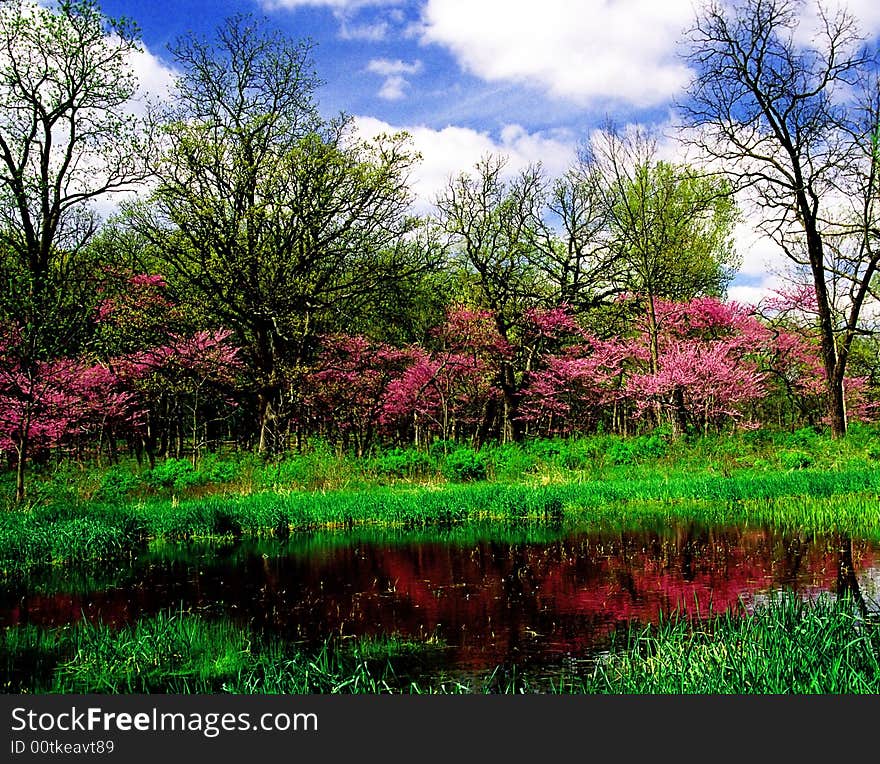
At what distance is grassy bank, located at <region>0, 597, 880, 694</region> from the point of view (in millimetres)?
5520

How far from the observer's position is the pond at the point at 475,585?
8461 millimetres

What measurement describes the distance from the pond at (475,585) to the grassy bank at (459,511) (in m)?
1.06

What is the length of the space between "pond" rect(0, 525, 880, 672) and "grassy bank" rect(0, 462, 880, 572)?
3.47ft

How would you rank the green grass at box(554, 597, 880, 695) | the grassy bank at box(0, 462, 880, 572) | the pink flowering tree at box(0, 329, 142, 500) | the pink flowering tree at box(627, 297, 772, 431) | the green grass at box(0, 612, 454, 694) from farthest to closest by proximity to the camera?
the pink flowering tree at box(627, 297, 772, 431)
the pink flowering tree at box(0, 329, 142, 500)
the grassy bank at box(0, 462, 880, 572)
the green grass at box(0, 612, 454, 694)
the green grass at box(554, 597, 880, 695)

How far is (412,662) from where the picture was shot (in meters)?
7.26

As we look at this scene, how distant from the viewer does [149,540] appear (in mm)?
15492

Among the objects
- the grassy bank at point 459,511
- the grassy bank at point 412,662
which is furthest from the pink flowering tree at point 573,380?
the grassy bank at point 412,662

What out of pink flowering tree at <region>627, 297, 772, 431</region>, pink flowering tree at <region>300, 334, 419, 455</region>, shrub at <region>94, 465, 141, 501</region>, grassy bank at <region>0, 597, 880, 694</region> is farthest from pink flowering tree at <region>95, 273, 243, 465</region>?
grassy bank at <region>0, 597, 880, 694</region>

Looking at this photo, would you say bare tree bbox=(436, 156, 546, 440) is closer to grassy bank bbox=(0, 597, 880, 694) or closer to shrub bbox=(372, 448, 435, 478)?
shrub bbox=(372, 448, 435, 478)

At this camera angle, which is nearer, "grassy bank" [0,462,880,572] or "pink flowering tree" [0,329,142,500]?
"grassy bank" [0,462,880,572]

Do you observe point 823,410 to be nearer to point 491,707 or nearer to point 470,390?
point 470,390

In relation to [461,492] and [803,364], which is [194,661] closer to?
[461,492]

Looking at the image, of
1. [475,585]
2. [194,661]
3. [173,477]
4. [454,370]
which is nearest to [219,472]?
[173,477]

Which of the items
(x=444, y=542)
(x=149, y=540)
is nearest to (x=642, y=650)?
(x=444, y=542)
